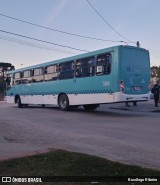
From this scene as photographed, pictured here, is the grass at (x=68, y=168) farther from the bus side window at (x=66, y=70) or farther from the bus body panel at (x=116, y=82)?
the bus side window at (x=66, y=70)

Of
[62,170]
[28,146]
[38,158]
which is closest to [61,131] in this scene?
[28,146]

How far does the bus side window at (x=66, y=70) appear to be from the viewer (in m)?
19.4

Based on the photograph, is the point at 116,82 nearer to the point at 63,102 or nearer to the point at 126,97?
the point at 126,97

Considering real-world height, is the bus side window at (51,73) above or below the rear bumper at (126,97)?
above

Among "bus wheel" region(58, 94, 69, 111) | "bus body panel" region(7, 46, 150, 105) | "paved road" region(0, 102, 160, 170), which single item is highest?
"bus body panel" region(7, 46, 150, 105)

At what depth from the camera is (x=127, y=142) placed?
9234 mm

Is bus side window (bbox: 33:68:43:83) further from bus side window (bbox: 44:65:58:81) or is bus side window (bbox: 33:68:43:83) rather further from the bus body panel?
the bus body panel

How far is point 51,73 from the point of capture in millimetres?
21609

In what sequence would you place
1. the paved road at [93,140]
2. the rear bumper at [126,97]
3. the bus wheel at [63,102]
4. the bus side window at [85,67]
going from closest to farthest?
the paved road at [93,140] < the rear bumper at [126,97] < the bus side window at [85,67] < the bus wheel at [63,102]

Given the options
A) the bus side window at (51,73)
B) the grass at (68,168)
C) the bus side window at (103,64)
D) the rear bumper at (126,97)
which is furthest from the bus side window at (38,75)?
the grass at (68,168)

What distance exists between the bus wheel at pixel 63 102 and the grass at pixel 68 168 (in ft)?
42.1

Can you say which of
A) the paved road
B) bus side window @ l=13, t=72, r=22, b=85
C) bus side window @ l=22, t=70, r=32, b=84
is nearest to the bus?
bus side window @ l=22, t=70, r=32, b=84

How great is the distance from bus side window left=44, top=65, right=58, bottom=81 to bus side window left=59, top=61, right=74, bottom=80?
0.71 meters

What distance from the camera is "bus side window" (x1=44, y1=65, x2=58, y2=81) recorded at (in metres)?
21.2
